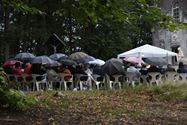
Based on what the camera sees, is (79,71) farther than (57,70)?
Yes

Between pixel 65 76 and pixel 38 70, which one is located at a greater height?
pixel 38 70

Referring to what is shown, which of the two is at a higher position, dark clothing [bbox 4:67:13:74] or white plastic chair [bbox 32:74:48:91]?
dark clothing [bbox 4:67:13:74]

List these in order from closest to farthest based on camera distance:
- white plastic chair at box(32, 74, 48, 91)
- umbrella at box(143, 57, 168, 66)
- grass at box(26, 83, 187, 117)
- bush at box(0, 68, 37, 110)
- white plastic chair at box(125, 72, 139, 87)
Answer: bush at box(0, 68, 37, 110)
grass at box(26, 83, 187, 117)
white plastic chair at box(32, 74, 48, 91)
white plastic chair at box(125, 72, 139, 87)
umbrella at box(143, 57, 168, 66)

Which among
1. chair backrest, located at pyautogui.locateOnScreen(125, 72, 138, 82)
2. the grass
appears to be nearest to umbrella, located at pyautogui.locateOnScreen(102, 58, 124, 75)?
chair backrest, located at pyautogui.locateOnScreen(125, 72, 138, 82)

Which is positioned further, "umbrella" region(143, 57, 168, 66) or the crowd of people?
"umbrella" region(143, 57, 168, 66)

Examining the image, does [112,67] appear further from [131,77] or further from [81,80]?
[81,80]

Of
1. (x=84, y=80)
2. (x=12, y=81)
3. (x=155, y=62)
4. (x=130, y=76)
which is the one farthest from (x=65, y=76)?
(x=155, y=62)

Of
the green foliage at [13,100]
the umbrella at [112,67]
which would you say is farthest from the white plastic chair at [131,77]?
the green foliage at [13,100]

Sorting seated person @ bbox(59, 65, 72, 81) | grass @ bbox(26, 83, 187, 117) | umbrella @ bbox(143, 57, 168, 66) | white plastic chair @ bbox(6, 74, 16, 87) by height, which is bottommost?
grass @ bbox(26, 83, 187, 117)

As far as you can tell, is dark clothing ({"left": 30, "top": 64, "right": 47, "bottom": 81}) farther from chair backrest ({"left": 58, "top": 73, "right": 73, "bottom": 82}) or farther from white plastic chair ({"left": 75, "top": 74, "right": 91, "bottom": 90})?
white plastic chair ({"left": 75, "top": 74, "right": 91, "bottom": 90})

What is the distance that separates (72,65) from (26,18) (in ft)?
67.5

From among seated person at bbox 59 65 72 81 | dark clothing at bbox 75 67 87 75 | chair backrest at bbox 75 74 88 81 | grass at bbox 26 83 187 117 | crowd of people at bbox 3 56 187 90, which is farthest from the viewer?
dark clothing at bbox 75 67 87 75

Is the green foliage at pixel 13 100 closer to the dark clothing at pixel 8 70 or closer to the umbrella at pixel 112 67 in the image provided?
the dark clothing at pixel 8 70

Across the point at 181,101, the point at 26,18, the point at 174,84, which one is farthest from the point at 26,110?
the point at 26,18
